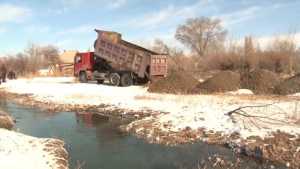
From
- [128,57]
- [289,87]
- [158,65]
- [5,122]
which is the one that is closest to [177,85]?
[158,65]

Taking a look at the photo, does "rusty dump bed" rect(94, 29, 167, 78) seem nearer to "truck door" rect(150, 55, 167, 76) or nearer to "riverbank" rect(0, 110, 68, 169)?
"truck door" rect(150, 55, 167, 76)

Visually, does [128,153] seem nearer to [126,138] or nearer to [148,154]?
[148,154]

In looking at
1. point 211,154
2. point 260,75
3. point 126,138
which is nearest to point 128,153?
point 126,138

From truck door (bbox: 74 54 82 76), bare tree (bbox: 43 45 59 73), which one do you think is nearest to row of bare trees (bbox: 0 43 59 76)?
bare tree (bbox: 43 45 59 73)

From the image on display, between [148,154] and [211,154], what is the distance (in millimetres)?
1497

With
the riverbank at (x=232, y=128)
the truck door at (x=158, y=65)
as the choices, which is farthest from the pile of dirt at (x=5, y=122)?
the truck door at (x=158, y=65)

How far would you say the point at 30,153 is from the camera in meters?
6.02

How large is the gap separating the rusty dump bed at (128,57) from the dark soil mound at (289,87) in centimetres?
772

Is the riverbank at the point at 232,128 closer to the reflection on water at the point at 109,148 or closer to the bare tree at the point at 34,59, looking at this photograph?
the reflection on water at the point at 109,148

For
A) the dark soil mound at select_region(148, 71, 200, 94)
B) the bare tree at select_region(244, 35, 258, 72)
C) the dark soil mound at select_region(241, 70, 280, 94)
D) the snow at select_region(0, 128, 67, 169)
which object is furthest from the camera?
the bare tree at select_region(244, 35, 258, 72)

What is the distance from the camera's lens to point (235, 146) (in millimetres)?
6988

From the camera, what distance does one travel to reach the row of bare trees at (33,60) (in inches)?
1700

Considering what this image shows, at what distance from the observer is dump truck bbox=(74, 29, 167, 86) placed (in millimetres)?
19359

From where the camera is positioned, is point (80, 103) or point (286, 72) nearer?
point (80, 103)
